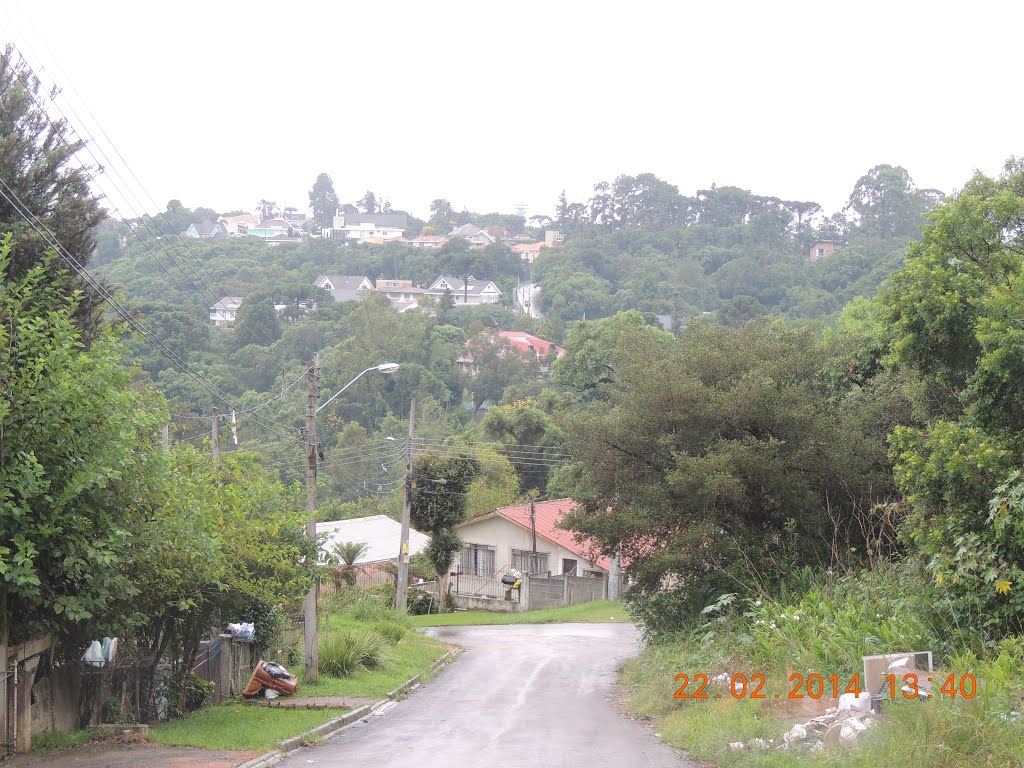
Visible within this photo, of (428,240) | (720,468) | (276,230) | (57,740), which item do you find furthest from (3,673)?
(276,230)

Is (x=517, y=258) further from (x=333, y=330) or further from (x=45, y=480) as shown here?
(x=45, y=480)

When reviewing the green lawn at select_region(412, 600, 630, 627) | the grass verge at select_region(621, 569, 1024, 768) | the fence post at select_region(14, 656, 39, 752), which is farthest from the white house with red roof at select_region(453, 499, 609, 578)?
the fence post at select_region(14, 656, 39, 752)

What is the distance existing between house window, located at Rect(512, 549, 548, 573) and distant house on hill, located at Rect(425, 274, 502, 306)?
76.2 metres

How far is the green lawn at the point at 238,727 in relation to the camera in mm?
13123

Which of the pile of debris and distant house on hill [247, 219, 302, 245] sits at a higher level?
distant house on hill [247, 219, 302, 245]

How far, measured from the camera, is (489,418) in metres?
58.3

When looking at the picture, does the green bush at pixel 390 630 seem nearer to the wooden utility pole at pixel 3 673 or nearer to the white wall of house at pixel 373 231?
the wooden utility pole at pixel 3 673

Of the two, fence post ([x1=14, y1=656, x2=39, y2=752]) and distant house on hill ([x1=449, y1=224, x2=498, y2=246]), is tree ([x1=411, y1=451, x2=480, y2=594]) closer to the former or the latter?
fence post ([x1=14, y1=656, x2=39, y2=752])

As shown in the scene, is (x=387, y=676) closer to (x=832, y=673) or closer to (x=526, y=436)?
(x=832, y=673)

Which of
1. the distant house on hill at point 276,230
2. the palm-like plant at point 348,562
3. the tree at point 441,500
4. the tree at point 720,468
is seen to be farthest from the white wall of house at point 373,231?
the tree at point 720,468

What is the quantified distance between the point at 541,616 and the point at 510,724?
26.4m

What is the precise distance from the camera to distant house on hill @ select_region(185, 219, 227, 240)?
132 m

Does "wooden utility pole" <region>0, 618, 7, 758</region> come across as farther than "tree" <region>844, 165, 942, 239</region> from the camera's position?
No

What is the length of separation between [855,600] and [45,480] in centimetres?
1087
